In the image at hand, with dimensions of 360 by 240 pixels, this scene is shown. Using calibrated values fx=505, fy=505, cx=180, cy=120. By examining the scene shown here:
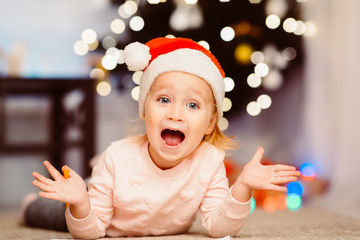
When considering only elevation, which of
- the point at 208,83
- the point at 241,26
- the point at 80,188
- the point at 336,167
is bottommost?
the point at 336,167

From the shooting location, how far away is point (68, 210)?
1.06 meters

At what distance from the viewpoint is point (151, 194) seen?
1145 mm

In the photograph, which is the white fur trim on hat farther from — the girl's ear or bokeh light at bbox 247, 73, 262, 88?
bokeh light at bbox 247, 73, 262, 88

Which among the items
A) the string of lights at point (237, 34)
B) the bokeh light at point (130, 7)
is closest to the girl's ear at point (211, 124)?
the string of lights at point (237, 34)

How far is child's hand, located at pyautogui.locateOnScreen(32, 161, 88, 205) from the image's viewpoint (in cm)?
97

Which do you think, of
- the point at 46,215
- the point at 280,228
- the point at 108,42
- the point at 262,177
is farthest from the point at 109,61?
the point at 262,177

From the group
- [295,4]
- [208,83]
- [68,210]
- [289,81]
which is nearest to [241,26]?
[295,4]

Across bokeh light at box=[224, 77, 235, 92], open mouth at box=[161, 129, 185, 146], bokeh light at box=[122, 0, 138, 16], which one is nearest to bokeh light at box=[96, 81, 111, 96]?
bokeh light at box=[122, 0, 138, 16]

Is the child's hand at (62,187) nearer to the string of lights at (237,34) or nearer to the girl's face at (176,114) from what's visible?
the girl's face at (176,114)

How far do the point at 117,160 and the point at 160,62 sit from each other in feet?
0.81

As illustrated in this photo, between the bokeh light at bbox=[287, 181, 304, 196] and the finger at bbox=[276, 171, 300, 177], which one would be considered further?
the bokeh light at bbox=[287, 181, 304, 196]

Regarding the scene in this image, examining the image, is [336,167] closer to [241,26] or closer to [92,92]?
[241,26]

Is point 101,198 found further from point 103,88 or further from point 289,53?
point 103,88

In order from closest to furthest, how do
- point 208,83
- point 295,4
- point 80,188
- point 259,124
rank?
point 80,188 → point 208,83 → point 295,4 → point 259,124
